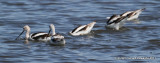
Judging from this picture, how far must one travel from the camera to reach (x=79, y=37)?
1881 cm

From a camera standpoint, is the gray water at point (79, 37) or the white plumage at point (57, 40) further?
the white plumage at point (57, 40)

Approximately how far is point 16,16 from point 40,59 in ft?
24.5

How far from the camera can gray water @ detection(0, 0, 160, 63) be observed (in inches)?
626

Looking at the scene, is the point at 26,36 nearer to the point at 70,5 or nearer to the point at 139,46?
the point at 139,46

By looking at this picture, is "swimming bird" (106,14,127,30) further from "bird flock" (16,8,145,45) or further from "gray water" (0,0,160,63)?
"gray water" (0,0,160,63)

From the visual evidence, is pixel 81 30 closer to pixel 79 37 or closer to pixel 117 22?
pixel 79 37

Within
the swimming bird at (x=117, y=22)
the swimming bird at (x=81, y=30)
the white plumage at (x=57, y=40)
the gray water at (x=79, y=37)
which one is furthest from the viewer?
the swimming bird at (x=117, y=22)

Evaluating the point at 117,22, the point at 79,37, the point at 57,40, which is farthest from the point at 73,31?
the point at 117,22

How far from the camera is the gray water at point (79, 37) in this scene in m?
15.9

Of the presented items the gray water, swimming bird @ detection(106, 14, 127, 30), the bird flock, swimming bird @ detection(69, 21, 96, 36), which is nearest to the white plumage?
the bird flock

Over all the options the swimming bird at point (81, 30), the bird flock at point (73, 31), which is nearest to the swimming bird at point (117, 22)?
the bird flock at point (73, 31)

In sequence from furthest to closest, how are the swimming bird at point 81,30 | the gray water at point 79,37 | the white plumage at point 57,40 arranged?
the swimming bird at point 81,30, the white plumage at point 57,40, the gray water at point 79,37

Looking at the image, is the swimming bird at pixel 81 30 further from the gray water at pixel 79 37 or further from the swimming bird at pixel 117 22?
the swimming bird at pixel 117 22

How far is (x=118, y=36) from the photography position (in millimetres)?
18938
